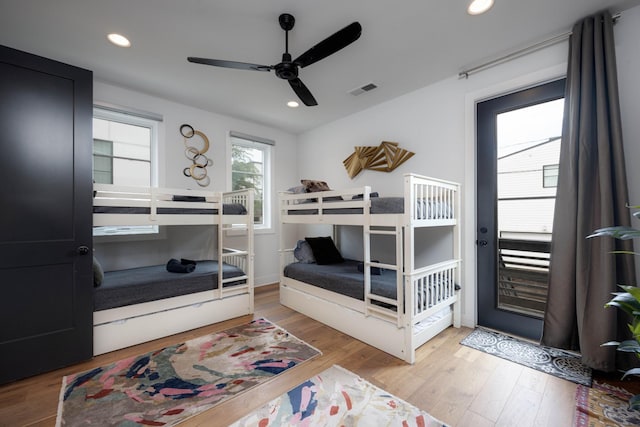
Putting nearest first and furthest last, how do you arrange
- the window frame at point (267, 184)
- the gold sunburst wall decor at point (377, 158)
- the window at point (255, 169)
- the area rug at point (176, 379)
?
the area rug at point (176, 379)
the gold sunburst wall decor at point (377, 158)
the window at point (255, 169)
the window frame at point (267, 184)

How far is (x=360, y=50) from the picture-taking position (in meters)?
2.37

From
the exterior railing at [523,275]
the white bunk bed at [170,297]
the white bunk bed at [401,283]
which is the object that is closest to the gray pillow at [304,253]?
the white bunk bed at [401,283]

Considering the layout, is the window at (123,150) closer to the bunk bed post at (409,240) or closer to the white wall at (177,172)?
the white wall at (177,172)

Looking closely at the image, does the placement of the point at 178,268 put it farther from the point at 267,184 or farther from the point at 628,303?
the point at 628,303

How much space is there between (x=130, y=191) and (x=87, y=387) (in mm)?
1503

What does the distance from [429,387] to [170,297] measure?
2343mm

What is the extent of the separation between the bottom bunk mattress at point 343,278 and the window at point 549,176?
156cm

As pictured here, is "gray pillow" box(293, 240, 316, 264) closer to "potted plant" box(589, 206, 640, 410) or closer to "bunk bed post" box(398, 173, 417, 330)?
"bunk bed post" box(398, 173, 417, 330)

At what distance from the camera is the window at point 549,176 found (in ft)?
7.61

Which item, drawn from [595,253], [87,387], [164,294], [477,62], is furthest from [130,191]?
[595,253]

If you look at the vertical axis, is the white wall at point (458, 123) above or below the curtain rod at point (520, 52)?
below

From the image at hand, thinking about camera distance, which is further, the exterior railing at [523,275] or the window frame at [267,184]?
the window frame at [267,184]

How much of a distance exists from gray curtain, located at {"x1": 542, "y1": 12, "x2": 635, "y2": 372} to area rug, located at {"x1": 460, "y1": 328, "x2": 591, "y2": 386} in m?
0.11

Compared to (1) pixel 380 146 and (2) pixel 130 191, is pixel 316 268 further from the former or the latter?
(2) pixel 130 191
